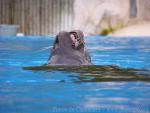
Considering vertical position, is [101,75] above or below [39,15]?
above

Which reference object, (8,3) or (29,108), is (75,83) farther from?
(8,3)

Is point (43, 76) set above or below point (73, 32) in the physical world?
below

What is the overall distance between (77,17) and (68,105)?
45.7ft

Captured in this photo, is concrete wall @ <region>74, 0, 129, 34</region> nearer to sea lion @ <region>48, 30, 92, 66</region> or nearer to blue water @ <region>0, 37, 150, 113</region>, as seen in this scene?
sea lion @ <region>48, 30, 92, 66</region>

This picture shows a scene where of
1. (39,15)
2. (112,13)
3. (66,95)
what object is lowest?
(39,15)

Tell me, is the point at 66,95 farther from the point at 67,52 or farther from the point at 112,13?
the point at 112,13

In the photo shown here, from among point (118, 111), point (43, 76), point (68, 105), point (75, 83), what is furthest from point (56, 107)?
point (43, 76)

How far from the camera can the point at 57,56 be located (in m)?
5.55

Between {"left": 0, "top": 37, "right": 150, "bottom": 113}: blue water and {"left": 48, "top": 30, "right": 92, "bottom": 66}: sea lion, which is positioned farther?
{"left": 48, "top": 30, "right": 92, "bottom": 66}: sea lion

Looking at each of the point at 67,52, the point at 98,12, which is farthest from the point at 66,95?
the point at 98,12

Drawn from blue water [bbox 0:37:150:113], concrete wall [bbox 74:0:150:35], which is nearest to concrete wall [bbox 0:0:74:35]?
concrete wall [bbox 74:0:150:35]

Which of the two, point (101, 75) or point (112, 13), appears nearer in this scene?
point (101, 75)

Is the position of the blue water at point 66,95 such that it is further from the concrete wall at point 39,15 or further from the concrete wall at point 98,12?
the concrete wall at point 39,15

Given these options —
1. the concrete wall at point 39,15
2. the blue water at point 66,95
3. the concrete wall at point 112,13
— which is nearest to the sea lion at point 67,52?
the blue water at point 66,95
